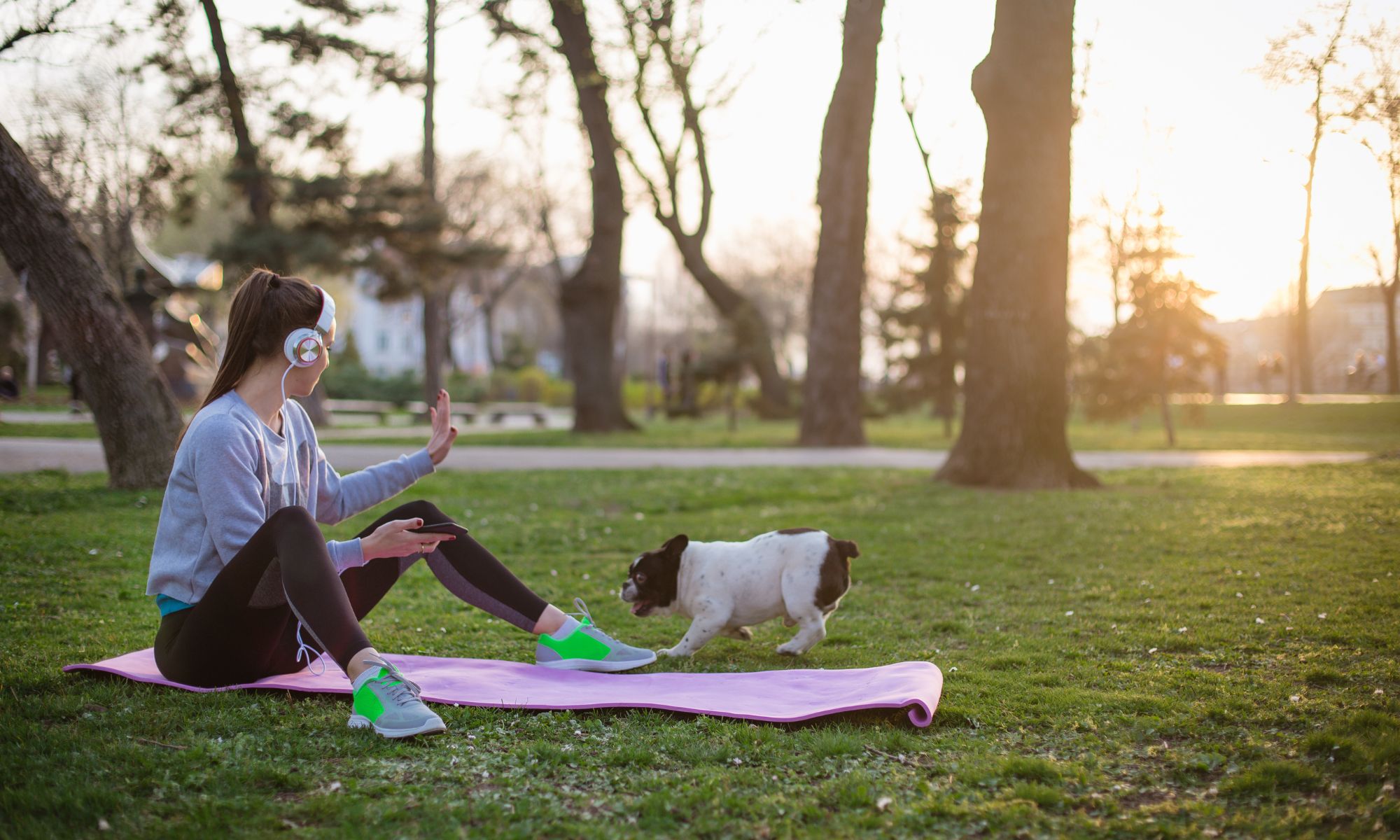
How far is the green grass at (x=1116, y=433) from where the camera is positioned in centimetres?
1933

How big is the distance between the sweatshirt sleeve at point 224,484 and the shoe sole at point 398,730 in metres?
0.72

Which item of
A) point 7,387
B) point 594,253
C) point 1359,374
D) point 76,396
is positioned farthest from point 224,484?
point 7,387

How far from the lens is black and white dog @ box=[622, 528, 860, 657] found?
4984mm

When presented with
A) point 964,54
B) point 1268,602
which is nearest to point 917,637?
point 1268,602

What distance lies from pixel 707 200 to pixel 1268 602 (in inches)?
849

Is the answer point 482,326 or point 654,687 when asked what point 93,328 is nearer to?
point 654,687

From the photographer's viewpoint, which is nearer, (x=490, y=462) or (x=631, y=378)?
(x=490, y=462)

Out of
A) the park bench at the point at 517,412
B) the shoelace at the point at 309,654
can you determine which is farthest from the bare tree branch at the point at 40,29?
the park bench at the point at 517,412

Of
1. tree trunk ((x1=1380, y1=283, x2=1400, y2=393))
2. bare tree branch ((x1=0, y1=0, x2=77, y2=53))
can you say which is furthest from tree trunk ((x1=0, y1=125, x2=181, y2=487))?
tree trunk ((x1=1380, y1=283, x2=1400, y2=393))

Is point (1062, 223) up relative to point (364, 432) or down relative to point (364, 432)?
up

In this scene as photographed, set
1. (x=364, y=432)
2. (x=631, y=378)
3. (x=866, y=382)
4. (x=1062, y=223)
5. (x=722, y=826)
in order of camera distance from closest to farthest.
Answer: (x=722, y=826), (x=1062, y=223), (x=364, y=432), (x=866, y=382), (x=631, y=378)

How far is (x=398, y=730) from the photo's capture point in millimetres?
3529

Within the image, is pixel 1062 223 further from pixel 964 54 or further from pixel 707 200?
pixel 707 200

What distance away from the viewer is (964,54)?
14906 millimetres
